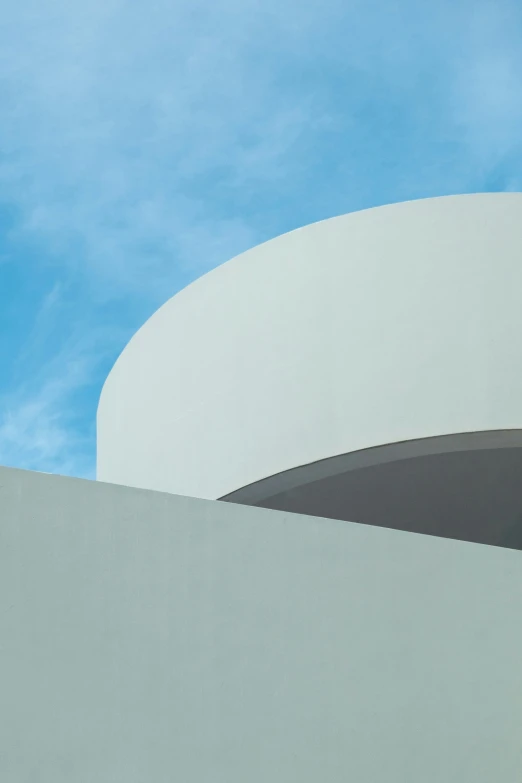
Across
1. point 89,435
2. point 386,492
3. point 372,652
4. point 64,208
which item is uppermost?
point 64,208

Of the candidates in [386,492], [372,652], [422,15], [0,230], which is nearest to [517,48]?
[422,15]

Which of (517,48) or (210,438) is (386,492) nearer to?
(210,438)

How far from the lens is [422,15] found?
54.4ft

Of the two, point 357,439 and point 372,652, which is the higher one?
point 357,439

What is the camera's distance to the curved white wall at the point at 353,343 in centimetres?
950

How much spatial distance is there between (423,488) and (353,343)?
2079mm

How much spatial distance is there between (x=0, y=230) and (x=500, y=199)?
15.8 meters

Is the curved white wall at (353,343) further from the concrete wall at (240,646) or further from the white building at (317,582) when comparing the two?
the concrete wall at (240,646)

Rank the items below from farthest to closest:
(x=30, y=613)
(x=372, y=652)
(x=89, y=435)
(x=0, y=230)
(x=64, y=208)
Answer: (x=64, y=208) < (x=0, y=230) < (x=89, y=435) < (x=372, y=652) < (x=30, y=613)

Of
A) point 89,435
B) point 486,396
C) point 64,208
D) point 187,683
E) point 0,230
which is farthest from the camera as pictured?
point 64,208

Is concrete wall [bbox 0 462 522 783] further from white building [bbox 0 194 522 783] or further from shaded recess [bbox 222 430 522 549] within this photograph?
shaded recess [bbox 222 430 522 549]

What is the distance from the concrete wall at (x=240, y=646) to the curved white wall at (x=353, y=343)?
131 inches

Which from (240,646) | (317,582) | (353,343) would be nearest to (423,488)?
(353,343)

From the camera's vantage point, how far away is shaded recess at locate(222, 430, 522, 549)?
9.77 meters
